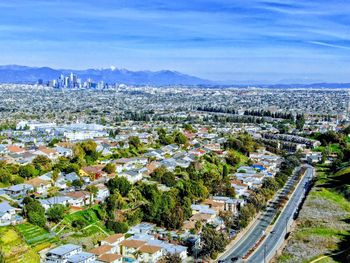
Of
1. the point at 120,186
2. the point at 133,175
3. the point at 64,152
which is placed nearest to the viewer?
the point at 120,186

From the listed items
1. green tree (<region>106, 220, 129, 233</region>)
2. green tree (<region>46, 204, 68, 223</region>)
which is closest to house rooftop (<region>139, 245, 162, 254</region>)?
green tree (<region>106, 220, 129, 233</region>)

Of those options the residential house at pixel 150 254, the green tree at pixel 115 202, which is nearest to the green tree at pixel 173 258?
the residential house at pixel 150 254

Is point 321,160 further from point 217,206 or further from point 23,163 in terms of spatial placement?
point 23,163

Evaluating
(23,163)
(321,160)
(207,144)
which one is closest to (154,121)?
(207,144)

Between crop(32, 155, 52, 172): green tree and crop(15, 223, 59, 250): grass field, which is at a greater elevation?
crop(32, 155, 52, 172): green tree

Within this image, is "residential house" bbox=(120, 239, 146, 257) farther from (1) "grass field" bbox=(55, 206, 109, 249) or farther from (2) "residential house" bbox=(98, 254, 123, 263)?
(1) "grass field" bbox=(55, 206, 109, 249)

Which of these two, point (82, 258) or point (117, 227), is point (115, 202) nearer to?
point (117, 227)

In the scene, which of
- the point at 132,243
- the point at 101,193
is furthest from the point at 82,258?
the point at 101,193
